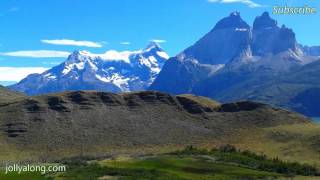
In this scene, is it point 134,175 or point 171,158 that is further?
point 171,158

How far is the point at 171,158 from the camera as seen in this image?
190500mm

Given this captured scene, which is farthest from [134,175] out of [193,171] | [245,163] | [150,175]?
[245,163]

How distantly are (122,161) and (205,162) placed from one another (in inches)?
1019

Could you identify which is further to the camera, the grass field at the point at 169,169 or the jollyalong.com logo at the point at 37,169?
→ the jollyalong.com logo at the point at 37,169

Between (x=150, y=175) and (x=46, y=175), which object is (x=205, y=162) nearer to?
(x=150, y=175)

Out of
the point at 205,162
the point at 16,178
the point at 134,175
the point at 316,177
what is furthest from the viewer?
the point at 205,162

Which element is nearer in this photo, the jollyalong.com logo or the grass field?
the grass field

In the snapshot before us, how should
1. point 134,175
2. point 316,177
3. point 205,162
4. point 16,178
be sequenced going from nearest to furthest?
1. point 16,178
2. point 134,175
3. point 316,177
4. point 205,162

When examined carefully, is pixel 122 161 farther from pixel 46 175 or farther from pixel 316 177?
pixel 316 177

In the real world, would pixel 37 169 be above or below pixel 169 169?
above

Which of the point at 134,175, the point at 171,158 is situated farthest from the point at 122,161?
the point at 134,175

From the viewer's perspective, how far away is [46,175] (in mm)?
157125

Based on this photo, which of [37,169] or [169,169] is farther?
[169,169]

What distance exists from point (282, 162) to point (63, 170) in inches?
2802
